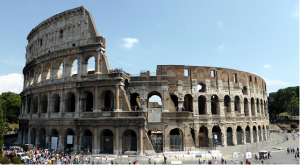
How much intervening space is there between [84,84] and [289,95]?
70635mm

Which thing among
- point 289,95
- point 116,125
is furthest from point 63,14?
point 289,95

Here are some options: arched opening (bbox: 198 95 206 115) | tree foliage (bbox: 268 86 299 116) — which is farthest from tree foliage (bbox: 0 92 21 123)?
tree foliage (bbox: 268 86 299 116)

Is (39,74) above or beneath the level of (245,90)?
above

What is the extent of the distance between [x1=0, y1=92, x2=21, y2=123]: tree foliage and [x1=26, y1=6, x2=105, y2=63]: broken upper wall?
31.5m

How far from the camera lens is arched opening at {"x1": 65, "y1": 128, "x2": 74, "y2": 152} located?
26.9 metres

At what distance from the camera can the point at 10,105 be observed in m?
58.5

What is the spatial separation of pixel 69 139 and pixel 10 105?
43193 millimetres

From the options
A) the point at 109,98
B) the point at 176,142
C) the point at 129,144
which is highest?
the point at 109,98

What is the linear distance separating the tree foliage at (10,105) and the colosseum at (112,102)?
2534 centimetres

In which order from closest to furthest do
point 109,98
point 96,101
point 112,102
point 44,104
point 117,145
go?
point 117,145 → point 96,101 → point 112,102 → point 109,98 → point 44,104

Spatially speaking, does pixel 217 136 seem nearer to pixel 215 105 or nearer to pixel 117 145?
pixel 215 105

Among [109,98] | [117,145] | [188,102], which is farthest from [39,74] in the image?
[188,102]

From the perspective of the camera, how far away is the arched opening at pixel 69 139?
26930 millimetres

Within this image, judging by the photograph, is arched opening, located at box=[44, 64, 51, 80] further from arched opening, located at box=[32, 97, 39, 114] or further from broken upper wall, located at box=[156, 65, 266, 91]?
broken upper wall, located at box=[156, 65, 266, 91]
